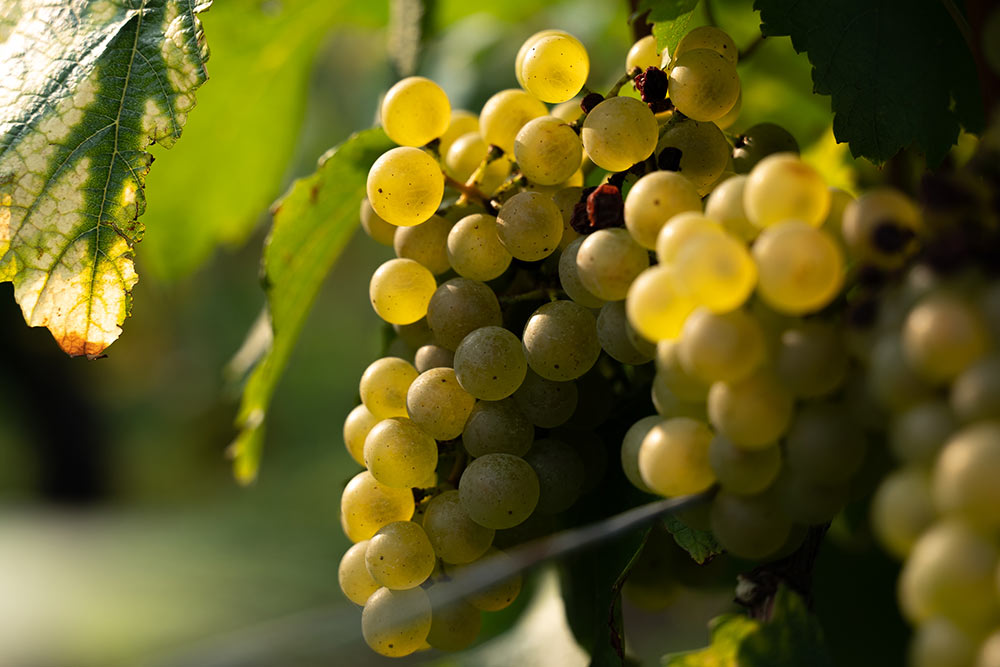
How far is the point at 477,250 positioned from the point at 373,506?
0.13m

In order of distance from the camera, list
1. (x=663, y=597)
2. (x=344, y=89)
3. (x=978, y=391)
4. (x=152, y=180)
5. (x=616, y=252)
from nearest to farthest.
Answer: (x=978, y=391), (x=616, y=252), (x=663, y=597), (x=152, y=180), (x=344, y=89)

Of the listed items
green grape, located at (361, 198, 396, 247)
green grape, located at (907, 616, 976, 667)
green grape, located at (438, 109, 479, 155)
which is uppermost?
green grape, located at (438, 109, 479, 155)

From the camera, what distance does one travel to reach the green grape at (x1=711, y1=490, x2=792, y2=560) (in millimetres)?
301

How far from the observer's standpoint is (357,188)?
60 centimetres

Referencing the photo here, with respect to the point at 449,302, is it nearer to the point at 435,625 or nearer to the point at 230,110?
the point at 435,625

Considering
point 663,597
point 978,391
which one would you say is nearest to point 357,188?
point 663,597

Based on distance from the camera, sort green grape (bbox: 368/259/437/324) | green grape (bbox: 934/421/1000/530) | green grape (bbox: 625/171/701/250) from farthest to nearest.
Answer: green grape (bbox: 368/259/437/324), green grape (bbox: 625/171/701/250), green grape (bbox: 934/421/1000/530)

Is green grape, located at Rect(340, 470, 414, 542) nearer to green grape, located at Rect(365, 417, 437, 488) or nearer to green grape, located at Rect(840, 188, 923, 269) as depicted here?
green grape, located at Rect(365, 417, 437, 488)

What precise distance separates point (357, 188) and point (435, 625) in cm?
31

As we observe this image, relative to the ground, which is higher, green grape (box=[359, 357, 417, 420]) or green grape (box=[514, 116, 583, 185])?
green grape (box=[514, 116, 583, 185])

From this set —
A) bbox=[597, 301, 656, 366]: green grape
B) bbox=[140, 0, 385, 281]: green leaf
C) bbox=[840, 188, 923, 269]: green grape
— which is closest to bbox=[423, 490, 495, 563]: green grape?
bbox=[597, 301, 656, 366]: green grape

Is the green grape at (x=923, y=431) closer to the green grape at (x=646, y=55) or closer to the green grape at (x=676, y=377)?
the green grape at (x=676, y=377)

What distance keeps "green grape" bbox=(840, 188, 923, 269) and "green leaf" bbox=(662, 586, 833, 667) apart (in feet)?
0.48

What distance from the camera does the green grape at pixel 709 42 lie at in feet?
1.37
